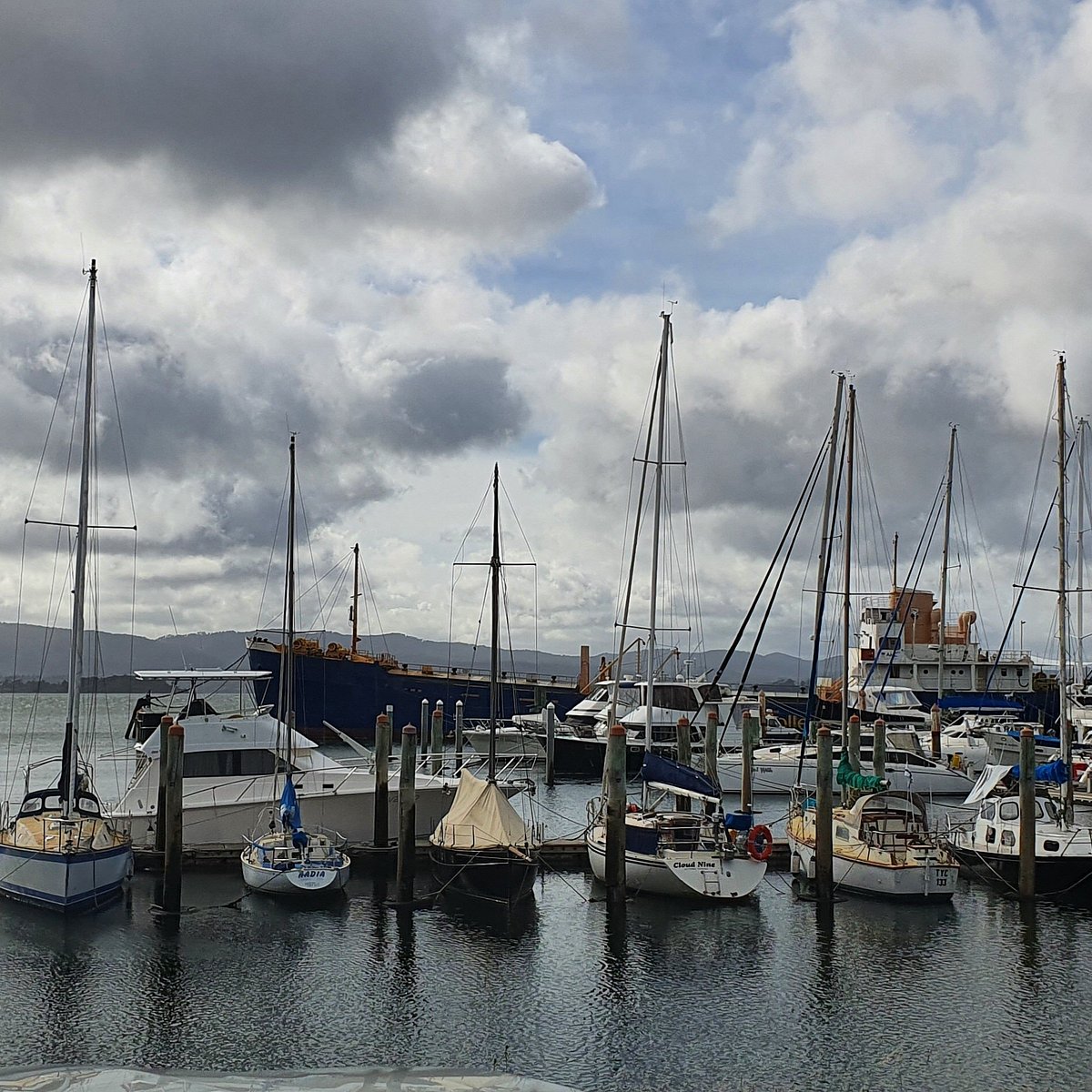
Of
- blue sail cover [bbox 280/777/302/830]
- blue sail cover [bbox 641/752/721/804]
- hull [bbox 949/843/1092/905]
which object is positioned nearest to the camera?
hull [bbox 949/843/1092/905]

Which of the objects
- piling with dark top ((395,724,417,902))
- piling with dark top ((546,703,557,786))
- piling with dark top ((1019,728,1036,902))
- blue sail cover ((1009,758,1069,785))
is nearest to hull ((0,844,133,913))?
piling with dark top ((395,724,417,902))

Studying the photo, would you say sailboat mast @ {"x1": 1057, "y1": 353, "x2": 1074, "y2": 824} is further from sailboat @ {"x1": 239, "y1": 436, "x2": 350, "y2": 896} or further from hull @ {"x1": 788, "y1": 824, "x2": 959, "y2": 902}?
sailboat @ {"x1": 239, "y1": 436, "x2": 350, "y2": 896}

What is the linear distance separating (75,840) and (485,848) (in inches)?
365

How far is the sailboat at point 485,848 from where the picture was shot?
27484 mm

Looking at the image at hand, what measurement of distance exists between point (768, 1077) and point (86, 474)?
2120cm

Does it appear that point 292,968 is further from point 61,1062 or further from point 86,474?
point 86,474

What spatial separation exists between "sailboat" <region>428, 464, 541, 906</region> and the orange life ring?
17.0 feet

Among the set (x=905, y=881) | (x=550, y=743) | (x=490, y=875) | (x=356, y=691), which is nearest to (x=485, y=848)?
(x=490, y=875)

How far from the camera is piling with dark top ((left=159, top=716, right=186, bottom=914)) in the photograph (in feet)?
84.7

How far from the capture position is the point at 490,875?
27.5 meters

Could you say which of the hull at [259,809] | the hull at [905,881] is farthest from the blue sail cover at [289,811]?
the hull at [905,881]

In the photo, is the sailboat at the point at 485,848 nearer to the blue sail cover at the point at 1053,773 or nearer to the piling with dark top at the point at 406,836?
the piling with dark top at the point at 406,836

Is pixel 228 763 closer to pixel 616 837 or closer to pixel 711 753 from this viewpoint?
pixel 616 837

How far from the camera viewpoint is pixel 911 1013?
20.5 meters
